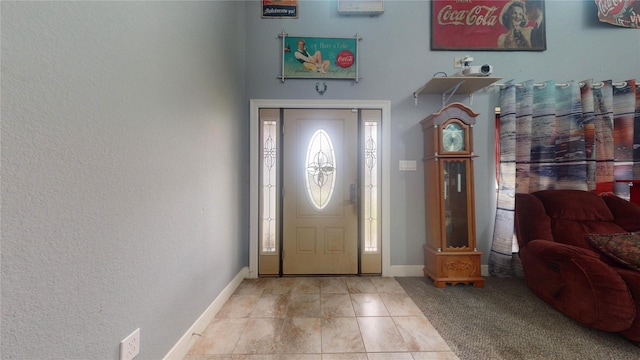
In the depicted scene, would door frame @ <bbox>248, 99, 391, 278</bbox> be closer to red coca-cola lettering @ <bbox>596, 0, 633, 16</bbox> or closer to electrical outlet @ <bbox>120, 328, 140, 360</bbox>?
electrical outlet @ <bbox>120, 328, 140, 360</bbox>

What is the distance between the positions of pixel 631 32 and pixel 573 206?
2.44m

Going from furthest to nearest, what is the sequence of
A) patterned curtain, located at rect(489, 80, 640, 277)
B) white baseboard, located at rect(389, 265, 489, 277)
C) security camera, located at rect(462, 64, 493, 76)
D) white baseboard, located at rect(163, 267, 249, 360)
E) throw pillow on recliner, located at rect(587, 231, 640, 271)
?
1. white baseboard, located at rect(389, 265, 489, 277)
2. patterned curtain, located at rect(489, 80, 640, 277)
3. security camera, located at rect(462, 64, 493, 76)
4. throw pillow on recliner, located at rect(587, 231, 640, 271)
5. white baseboard, located at rect(163, 267, 249, 360)

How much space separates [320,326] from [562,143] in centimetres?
310

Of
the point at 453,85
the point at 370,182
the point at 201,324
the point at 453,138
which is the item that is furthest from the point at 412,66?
the point at 201,324

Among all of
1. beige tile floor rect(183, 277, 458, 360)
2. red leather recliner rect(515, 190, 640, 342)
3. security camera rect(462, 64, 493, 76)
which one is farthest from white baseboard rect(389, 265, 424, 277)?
security camera rect(462, 64, 493, 76)

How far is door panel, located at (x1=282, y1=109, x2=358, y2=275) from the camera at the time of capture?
2.53 meters

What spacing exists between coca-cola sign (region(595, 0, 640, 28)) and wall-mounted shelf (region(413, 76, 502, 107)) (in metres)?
1.78

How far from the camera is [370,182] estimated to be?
2.57m

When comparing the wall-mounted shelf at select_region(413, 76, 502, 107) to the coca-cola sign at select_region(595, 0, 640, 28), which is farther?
the coca-cola sign at select_region(595, 0, 640, 28)

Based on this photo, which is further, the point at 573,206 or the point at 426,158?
the point at 426,158

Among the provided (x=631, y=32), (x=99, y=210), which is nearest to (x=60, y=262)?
(x=99, y=210)

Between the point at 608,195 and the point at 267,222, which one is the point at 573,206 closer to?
the point at 608,195

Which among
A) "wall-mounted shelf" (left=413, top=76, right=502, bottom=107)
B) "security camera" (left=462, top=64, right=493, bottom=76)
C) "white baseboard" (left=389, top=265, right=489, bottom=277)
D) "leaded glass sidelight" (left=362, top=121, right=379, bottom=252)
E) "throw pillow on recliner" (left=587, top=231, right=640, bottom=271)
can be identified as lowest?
"white baseboard" (left=389, top=265, right=489, bottom=277)

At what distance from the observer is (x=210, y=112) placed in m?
1.82
